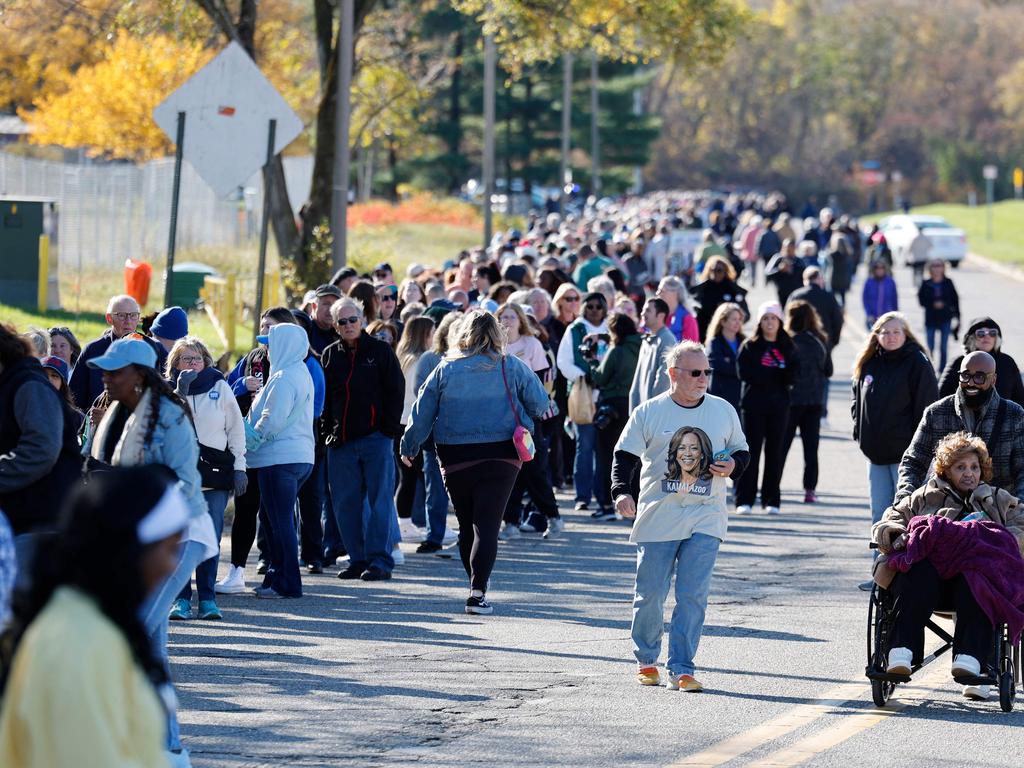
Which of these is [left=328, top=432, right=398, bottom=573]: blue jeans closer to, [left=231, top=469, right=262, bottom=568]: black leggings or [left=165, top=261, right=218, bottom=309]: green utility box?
[left=231, top=469, right=262, bottom=568]: black leggings

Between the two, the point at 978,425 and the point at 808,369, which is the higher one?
the point at 978,425

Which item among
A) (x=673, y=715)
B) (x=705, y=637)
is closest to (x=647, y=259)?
(x=705, y=637)

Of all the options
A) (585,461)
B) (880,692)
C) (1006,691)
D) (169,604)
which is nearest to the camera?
(169,604)

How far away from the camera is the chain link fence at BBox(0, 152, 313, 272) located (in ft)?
110

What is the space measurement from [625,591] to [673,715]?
3597 millimetres

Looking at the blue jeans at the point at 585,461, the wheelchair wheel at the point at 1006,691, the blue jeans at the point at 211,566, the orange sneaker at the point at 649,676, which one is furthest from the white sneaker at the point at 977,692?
the blue jeans at the point at 585,461

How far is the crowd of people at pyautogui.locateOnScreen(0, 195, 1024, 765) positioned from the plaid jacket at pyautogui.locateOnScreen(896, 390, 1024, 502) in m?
0.01

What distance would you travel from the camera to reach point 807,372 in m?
15.8

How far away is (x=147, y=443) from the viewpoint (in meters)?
7.05

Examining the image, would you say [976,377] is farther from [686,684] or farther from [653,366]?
[653,366]

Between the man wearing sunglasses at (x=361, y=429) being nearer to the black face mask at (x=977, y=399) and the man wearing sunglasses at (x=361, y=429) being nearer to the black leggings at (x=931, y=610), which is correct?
the black face mask at (x=977, y=399)

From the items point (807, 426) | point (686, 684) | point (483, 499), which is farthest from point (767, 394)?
point (686, 684)

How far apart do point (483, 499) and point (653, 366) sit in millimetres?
3620

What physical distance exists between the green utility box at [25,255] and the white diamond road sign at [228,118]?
12958mm
